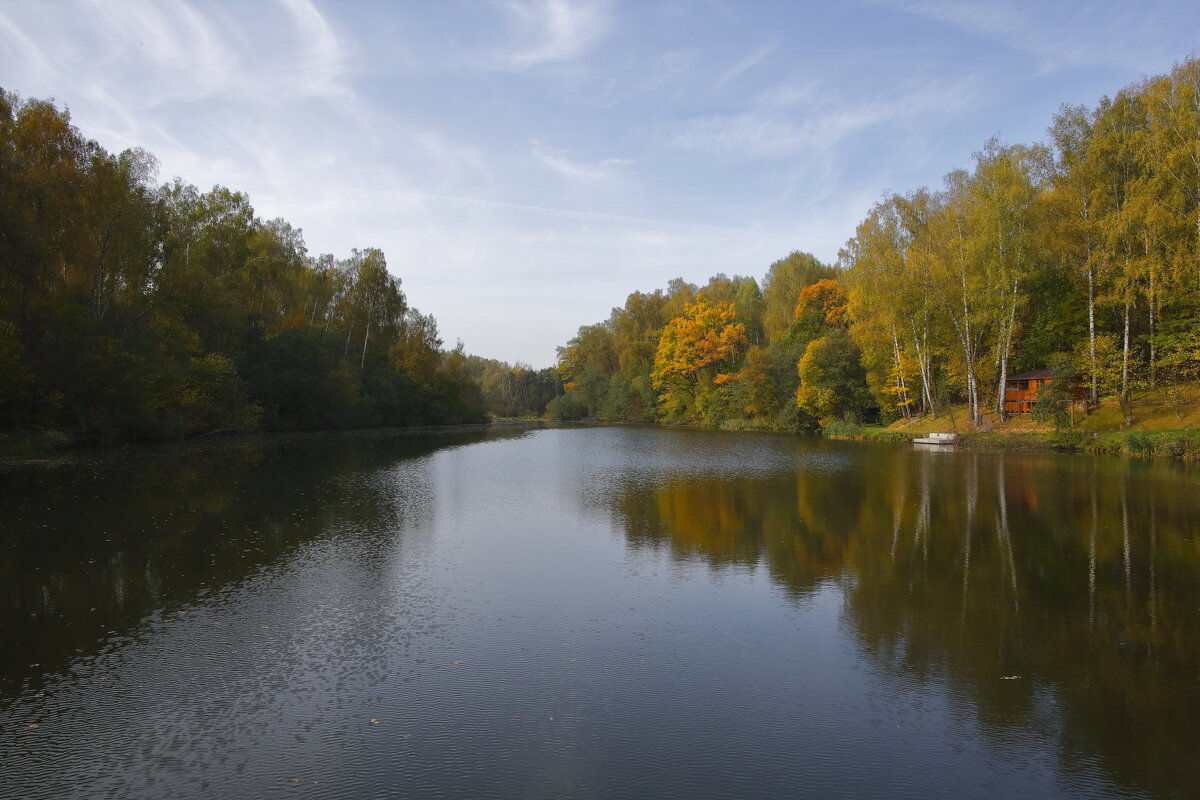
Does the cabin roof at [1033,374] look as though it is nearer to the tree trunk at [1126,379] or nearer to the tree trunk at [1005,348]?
the tree trunk at [1005,348]

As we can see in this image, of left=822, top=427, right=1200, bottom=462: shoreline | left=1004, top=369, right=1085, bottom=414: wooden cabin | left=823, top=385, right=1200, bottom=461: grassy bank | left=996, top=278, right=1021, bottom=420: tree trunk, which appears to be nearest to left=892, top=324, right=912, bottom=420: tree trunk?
left=823, top=385, right=1200, bottom=461: grassy bank

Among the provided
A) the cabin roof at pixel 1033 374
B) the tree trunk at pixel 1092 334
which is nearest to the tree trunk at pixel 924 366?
the cabin roof at pixel 1033 374

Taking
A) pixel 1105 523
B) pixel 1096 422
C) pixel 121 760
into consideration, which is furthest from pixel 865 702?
pixel 1096 422

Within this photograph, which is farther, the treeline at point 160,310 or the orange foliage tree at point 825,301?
the orange foliage tree at point 825,301

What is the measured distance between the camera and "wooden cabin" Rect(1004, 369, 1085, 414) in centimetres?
3294

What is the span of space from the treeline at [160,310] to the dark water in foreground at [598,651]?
1190cm

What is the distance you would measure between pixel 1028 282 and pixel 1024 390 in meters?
5.61

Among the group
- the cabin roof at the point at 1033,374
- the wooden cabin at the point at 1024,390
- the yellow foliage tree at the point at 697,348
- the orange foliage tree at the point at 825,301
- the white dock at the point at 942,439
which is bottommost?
the white dock at the point at 942,439

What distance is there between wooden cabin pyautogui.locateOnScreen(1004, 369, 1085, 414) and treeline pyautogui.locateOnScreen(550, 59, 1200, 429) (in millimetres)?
773

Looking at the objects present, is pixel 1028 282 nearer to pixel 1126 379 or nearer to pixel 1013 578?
pixel 1126 379

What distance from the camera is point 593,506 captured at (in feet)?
52.9

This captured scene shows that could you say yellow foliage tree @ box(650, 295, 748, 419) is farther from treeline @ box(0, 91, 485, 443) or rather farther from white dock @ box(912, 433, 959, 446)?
white dock @ box(912, 433, 959, 446)

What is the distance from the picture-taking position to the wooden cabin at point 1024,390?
32938 mm

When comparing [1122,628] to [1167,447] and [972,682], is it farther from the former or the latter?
[1167,447]
